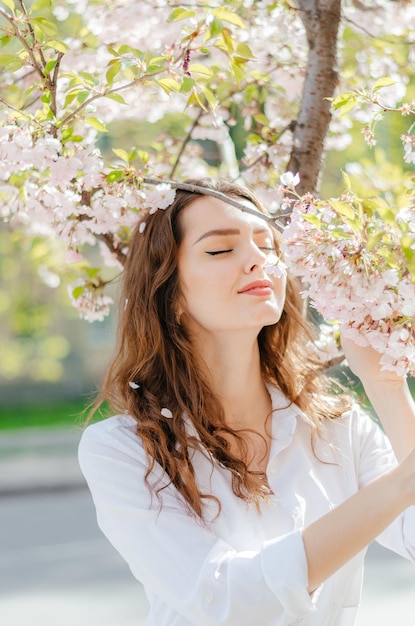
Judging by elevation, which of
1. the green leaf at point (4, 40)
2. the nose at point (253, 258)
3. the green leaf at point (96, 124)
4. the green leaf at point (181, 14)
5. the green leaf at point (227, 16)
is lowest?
the nose at point (253, 258)

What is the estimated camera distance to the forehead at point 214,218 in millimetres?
1811

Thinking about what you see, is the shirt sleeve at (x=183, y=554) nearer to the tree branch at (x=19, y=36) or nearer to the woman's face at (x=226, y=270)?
the woman's face at (x=226, y=270)

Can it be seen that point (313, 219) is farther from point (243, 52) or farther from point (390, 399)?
point (243, 52)

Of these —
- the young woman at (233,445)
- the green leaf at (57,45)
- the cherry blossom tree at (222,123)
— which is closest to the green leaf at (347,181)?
the cherry blossom tree at (222,123)

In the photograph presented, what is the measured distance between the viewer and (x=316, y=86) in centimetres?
212

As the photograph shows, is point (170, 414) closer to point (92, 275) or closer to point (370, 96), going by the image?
point (92, 275)

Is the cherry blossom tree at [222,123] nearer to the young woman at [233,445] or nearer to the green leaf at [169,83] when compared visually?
the green leaf at [169,83]

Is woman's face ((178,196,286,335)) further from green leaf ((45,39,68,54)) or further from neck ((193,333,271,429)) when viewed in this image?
green leaf ((45,39,68,54))

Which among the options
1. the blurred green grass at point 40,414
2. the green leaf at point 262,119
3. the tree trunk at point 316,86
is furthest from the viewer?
the blurred green grass at point 40,414

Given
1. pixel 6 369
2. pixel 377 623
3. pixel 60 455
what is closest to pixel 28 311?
pixel 6 369

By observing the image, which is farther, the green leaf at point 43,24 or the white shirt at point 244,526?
the green leaf at point 43,24

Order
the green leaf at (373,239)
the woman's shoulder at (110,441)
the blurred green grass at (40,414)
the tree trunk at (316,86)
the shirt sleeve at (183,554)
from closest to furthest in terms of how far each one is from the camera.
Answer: the green leaf at (373,239) → the shirt sleeve at (183,554) → the woman's shoulder at (110,441) → the tree trunk at (316,86) → the blurred green grass at (40,414)

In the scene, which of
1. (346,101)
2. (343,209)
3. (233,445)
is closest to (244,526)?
(233,445)

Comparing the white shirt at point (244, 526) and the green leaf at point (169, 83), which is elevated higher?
the green leaf at point (169, 83)
